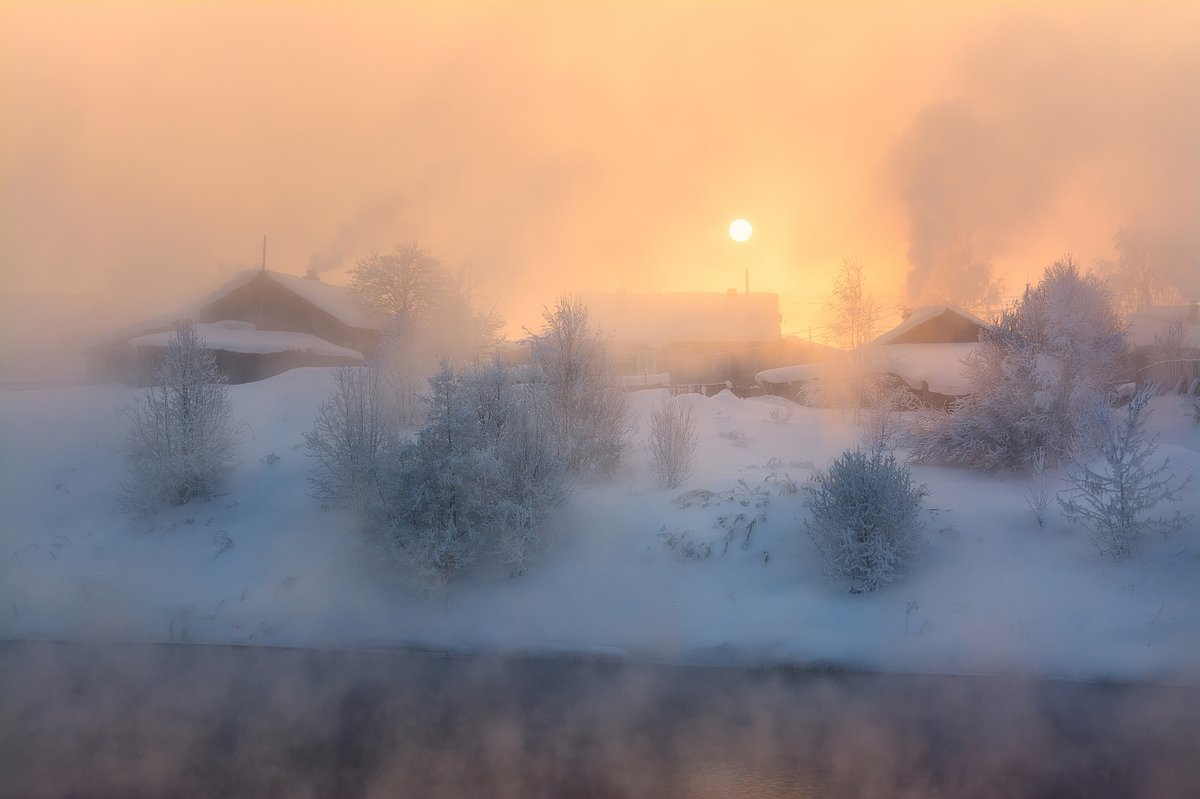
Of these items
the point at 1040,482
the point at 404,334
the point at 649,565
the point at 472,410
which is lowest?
the point at 649,565

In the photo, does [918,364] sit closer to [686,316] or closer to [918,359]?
[918,359]

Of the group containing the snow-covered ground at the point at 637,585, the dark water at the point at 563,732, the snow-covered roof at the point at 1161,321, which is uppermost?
the snow-covered roof at the point at 1161,321

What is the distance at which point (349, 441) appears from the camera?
16062 millimetres

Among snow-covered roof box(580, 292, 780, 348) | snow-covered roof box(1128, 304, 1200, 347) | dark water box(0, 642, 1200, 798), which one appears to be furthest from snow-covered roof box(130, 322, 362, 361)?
snow-covered roof box(1128, 304, 1200, 347)

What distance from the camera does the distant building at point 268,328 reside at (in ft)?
98.7

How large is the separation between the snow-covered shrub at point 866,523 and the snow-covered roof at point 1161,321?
25.5 meters

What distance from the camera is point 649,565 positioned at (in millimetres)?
13758

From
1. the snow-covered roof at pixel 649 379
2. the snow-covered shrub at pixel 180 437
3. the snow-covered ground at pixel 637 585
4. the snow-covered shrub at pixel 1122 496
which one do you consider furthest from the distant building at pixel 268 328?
the snow-covered shrub at pixel 1122 496

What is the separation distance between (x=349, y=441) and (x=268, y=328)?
20.5 metres

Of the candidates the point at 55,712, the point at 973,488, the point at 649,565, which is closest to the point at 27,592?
the point at 55,712

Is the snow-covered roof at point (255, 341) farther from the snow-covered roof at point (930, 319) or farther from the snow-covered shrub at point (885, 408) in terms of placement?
the snow-covered roof at point (930, 319)

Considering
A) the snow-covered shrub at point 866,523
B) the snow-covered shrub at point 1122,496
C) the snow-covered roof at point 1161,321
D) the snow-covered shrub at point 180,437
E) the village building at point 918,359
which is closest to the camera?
the snow-covered shrub at point 1122,496

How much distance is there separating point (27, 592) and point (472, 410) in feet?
26.6

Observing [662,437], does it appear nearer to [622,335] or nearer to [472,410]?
[472,410]
